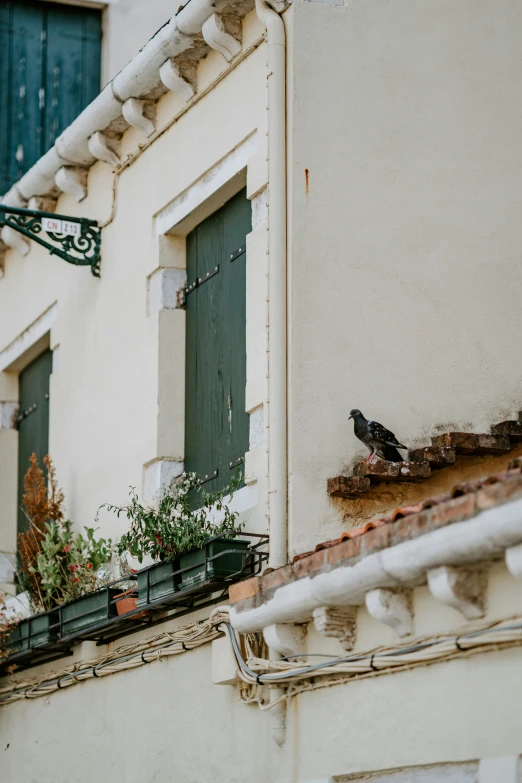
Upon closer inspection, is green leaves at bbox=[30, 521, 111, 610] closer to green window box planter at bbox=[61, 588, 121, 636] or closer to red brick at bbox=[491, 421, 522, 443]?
green window box planter at bbox=[61, 588, 121, 636]

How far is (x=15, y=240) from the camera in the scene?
13.2 metres

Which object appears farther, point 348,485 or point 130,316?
point 130,316

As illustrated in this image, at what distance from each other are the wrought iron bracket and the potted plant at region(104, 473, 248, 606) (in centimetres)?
252

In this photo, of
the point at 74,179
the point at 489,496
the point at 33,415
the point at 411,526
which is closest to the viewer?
the point at 489,496

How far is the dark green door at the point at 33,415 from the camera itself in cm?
1285

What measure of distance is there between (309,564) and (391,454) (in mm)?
1176

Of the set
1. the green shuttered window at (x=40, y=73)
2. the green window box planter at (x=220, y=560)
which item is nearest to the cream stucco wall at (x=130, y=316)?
the green window box planter at (x=220, y=560)

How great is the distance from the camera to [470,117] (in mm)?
9141

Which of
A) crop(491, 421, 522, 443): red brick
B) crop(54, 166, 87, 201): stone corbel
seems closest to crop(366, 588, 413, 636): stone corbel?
crop(491, 421, 522, 443): red brick

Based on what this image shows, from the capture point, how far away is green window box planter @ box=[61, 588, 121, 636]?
31.7 feet

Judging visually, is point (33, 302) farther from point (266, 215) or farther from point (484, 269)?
point (484, 269)

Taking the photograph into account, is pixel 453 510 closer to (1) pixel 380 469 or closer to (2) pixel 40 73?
(1) pixel 380 469

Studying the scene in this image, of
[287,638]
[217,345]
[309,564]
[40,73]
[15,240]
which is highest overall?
[40,73]

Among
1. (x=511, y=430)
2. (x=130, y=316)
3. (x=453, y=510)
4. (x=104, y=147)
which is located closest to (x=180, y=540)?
(x=511, y=430)
